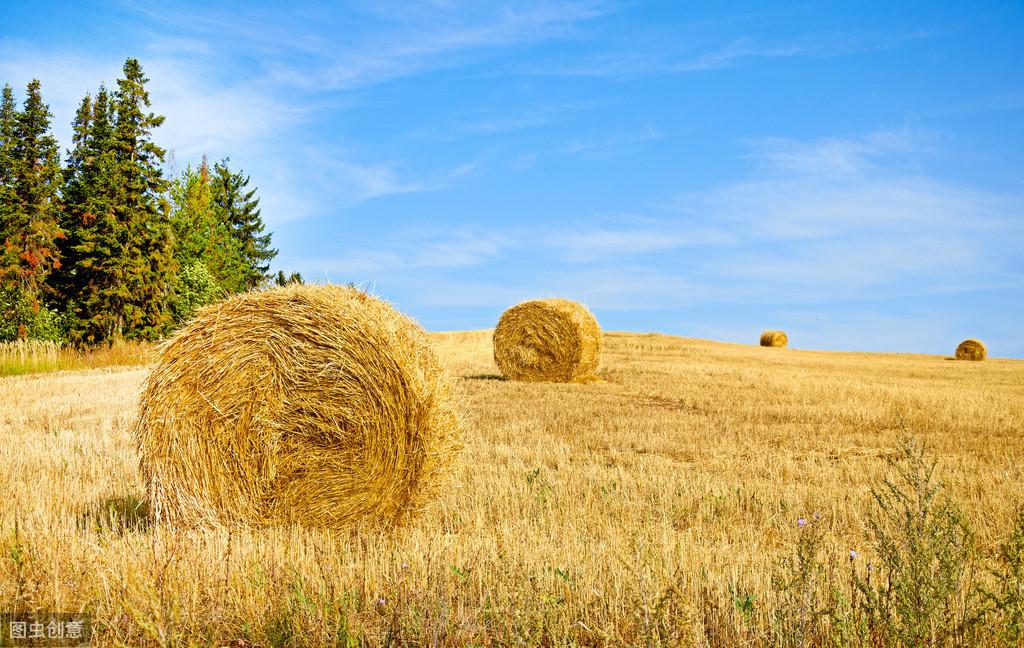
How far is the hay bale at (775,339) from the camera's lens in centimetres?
4284

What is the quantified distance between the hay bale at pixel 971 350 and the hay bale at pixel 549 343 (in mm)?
30561

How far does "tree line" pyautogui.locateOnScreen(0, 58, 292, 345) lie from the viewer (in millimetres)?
33562

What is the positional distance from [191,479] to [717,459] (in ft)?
20.8

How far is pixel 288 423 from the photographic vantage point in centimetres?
548

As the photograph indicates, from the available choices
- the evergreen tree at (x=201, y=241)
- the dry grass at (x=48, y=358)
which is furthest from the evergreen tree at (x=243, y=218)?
the dry grass at (x=48, y=358)

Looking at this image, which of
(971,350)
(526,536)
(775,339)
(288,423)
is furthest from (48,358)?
(971,350)

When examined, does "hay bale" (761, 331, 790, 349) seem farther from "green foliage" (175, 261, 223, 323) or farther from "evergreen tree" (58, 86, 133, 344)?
"evergreen tree" (58, 86, 133, 344)

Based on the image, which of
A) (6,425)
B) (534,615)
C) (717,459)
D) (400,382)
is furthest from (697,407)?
(6,425)

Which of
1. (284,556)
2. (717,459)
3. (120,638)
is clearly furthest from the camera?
(717,459)

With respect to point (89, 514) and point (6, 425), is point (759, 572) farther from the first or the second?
point (6, 425)

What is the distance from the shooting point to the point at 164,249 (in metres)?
35.2

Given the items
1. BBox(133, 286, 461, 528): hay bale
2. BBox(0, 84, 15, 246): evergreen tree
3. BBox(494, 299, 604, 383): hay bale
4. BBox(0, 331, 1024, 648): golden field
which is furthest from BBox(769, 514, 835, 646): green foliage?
BBox(0, 84, 15, 246): evergreen tree

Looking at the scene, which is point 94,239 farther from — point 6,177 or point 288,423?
point 288,423

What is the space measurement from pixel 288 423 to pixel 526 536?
2246 mm
